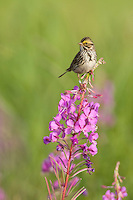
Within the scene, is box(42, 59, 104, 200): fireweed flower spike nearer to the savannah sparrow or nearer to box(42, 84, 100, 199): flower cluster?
box(42, 84, 100, 199): flower cluster

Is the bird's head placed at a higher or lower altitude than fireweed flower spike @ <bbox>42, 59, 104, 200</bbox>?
higher

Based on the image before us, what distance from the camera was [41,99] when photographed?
19.0 ft

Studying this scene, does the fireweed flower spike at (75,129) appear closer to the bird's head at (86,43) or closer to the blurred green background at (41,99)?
the bird's head at (86,43)

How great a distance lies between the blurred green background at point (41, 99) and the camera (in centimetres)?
466

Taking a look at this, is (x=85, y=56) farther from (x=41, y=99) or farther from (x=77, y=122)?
(x=41, y=99)

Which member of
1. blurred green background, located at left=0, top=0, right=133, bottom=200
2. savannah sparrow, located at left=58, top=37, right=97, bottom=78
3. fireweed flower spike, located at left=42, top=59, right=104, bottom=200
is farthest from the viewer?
blurred green background, located at left=0, top=0, right=133, bottom=200

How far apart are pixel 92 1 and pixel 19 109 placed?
774 centimetres

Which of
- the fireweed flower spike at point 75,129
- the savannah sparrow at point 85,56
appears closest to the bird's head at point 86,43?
the savannah sparrow at point 85,56

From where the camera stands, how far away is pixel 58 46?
728 centimetres

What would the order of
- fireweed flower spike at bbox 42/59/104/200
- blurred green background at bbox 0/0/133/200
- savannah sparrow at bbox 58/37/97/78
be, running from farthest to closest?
blurred green background at bbox 0/0/133/200
savannah sparrow at bbox 58/37/97/78
fireweed flower spike at bbox 42/59/104/200

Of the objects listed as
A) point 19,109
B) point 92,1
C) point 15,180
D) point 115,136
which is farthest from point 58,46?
point 92,1

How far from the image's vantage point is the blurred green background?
4660mm

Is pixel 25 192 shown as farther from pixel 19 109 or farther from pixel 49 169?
pixel 19 109

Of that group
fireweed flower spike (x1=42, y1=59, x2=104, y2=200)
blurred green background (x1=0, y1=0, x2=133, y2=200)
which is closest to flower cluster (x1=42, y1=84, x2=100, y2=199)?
fireweed flower spike (x1=42, y1=59, x2=104, y2=200)
